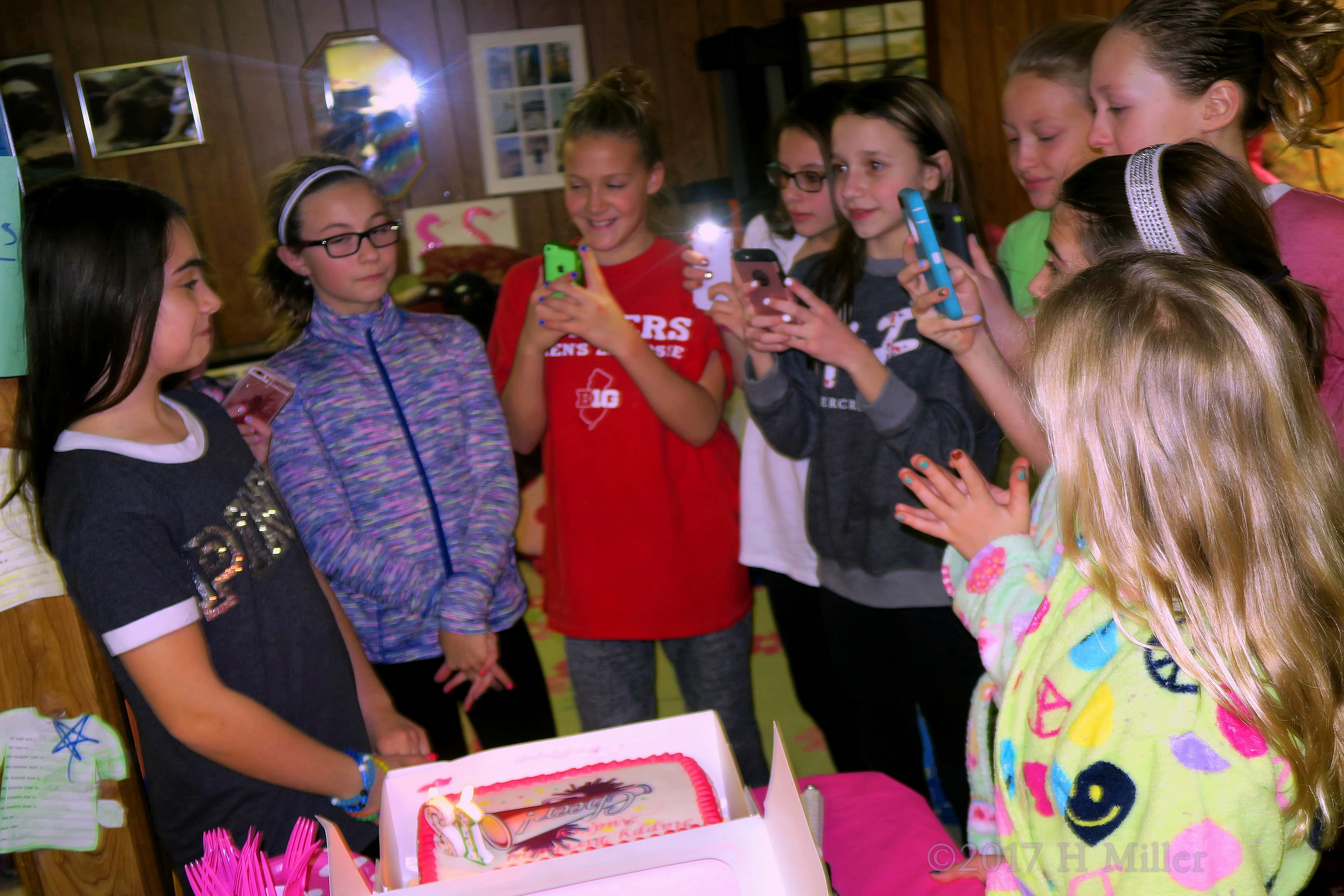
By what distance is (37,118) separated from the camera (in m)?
2.41

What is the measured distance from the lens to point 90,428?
872 mm

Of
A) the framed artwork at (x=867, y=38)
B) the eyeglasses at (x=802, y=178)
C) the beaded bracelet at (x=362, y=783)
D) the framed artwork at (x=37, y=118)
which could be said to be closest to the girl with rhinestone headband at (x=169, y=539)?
the beaded bracelet at (x=362, y=783)

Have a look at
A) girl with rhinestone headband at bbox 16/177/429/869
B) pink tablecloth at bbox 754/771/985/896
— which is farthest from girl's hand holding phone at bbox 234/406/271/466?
pink tablecloth at bbox 754/771/985/896

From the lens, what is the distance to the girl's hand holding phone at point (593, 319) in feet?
4.50

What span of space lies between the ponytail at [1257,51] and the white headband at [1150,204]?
0.35 meters

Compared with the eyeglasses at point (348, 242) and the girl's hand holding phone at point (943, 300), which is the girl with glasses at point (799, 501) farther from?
the eyeglasses at point (348, 242)

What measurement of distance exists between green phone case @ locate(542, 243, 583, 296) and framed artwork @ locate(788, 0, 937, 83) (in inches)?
70.4

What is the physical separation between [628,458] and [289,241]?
57 centimetres

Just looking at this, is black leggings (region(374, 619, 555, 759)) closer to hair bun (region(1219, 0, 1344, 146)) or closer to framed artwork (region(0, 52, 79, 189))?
hair bun (region(1219, 0, 1344, 146))

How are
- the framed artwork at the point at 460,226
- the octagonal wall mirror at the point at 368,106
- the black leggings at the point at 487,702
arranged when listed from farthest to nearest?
the framed artwork at the point at 460,226, the octagonal wall mirror at the point at 368,106, the black leggings at the point at 487,702

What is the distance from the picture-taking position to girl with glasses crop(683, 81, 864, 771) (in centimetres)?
159

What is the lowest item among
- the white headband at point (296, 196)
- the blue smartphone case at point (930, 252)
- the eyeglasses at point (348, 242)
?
the blue smartphone case at point (930, 252)

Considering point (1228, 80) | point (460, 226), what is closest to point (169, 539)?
point (1228, 80)

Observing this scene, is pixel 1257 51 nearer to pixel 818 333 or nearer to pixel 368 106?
pixel 818 333
